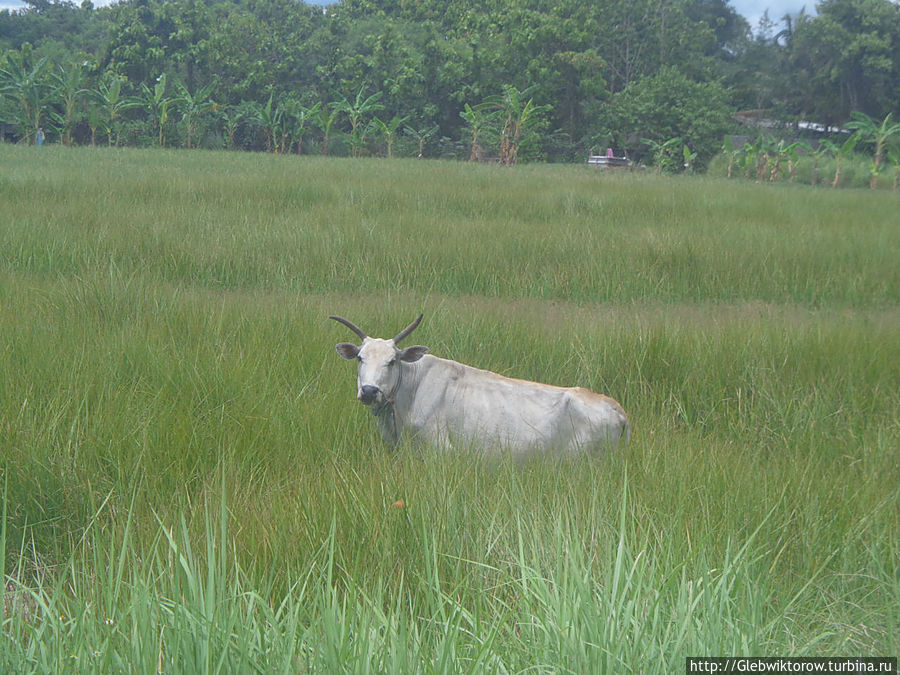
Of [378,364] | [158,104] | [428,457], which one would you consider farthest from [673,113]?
[428,457]

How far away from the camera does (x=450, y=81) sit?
115 ft

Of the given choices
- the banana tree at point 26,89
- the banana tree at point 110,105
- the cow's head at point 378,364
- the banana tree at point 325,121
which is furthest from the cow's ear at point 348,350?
the banana tree at point 110,105

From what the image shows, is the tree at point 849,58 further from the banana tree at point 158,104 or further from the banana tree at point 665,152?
the banana tree at point 158,104

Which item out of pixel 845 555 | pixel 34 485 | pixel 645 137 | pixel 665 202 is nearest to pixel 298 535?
pixel 34 485

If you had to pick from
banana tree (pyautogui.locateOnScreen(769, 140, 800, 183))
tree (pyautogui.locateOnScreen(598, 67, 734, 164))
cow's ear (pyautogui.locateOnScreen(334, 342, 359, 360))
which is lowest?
cow's ear (pyautogui.locateOnScreen(334, 342, 359, 360))

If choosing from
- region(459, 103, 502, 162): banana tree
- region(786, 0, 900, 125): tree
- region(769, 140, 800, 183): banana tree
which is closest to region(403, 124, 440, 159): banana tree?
region(459, 103, 502, 162): banana tree

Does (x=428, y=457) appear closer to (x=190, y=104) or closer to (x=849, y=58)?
(x=190, y=104)

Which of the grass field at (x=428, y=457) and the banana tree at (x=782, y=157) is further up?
the banana tree at (x=782, y=157)

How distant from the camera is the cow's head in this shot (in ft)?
12.1

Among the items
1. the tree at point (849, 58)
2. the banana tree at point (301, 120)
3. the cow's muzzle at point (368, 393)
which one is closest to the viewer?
the cow's muzzle at point (368, 393)

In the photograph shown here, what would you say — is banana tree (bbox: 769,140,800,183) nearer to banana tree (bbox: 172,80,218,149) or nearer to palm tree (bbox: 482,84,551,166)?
palm tree (bbox: 482,84,551,166)

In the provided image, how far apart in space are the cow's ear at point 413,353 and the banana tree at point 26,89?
29.6 m

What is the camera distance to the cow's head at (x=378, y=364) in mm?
3699

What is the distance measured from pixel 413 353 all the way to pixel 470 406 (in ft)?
1.39
